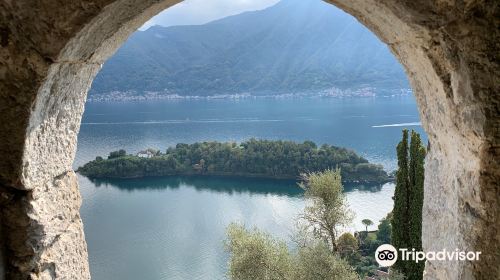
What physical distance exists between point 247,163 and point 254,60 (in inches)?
4273

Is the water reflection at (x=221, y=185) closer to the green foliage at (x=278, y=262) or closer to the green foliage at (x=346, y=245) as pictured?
the green foliage at (x=346, y=245)

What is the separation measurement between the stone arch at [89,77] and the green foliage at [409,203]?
13.1m

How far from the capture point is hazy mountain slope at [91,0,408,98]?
429ft

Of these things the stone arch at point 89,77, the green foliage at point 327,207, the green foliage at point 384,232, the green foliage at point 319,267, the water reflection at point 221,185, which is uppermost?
the stone arch at point 89,77

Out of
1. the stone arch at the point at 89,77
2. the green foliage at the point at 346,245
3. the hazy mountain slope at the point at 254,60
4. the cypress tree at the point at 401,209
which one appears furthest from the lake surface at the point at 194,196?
the hazy mountain slope at the point at 254,60

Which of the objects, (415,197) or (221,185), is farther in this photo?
(221,185)

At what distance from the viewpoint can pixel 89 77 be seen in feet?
7.66

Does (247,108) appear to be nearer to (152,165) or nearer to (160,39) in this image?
(152,165)

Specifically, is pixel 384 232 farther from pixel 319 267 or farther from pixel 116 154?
pixel 116 154

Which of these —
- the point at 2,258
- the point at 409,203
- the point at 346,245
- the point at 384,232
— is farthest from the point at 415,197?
the point at 2,258

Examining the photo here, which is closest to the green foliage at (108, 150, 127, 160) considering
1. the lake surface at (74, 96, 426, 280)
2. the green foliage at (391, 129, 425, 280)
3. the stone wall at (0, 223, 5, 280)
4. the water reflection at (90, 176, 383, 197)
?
the lake surface at (74, 96, 426, 280)

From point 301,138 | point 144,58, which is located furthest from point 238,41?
point 301,138

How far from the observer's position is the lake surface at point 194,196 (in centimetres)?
2547

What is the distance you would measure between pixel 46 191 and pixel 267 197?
36.1 m
